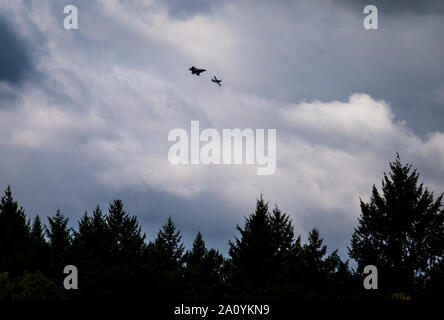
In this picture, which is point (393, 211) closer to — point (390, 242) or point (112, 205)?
point (390, 242)

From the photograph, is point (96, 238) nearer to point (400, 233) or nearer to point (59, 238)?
point (59, 238)

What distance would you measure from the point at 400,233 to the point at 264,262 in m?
12.7

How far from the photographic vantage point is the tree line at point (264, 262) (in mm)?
34250

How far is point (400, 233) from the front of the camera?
45.0m

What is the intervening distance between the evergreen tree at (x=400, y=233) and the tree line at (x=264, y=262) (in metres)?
0.09

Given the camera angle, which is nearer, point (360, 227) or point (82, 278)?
point (82, 278)

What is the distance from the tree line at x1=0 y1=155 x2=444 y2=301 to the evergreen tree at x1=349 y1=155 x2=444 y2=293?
0.09 m

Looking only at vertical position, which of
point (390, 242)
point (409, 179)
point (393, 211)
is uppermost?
point (409, 179)

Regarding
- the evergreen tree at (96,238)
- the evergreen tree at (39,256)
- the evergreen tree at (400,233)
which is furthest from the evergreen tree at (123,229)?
the evergreen tree at (400,233)

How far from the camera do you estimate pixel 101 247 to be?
52.8 m

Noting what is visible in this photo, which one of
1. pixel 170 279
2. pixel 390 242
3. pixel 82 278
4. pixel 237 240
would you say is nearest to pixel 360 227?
pixel 390 242

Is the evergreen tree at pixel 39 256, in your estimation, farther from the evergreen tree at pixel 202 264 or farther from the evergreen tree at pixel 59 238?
the evergreen tree at pixel 202 264

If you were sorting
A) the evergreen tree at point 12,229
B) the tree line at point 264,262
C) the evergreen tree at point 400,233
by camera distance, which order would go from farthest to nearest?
the evergreen tree at point 12,229 < the evergreen tree at point 400,233 < the tree line at point 264,262
